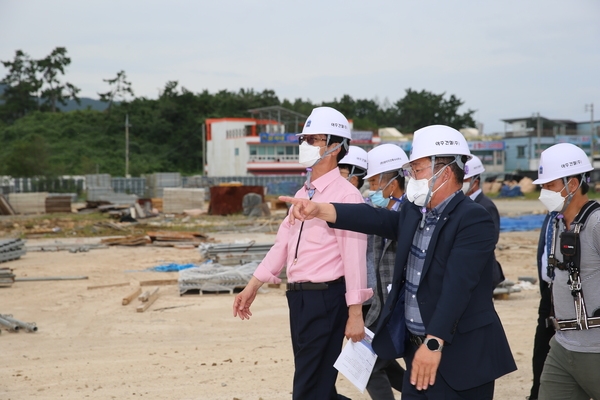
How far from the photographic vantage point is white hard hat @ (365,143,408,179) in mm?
5609

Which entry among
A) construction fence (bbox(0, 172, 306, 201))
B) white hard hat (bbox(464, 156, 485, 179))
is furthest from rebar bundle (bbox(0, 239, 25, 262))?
construction fence (bbox(0, 172, 306, 201))

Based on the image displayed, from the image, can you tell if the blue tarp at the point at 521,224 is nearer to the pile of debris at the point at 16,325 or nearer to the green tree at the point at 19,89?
the pile of debris at the point at 16,325

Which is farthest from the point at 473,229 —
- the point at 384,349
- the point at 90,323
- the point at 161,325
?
the point at 90,323

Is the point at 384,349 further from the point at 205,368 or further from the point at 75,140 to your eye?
the point at 75,140

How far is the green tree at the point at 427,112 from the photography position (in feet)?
333

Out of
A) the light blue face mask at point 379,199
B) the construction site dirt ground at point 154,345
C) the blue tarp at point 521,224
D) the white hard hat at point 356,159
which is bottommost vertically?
the blue tarp at point 521,224

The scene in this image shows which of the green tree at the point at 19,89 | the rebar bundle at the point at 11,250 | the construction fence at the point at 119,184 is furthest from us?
the green tree at the point at 19,89

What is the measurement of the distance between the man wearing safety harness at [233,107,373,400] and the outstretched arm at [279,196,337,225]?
2.09ft

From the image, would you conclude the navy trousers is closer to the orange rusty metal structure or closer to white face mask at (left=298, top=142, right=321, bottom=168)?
white face mask at (left=298, top=142, right=321, bottom=168)

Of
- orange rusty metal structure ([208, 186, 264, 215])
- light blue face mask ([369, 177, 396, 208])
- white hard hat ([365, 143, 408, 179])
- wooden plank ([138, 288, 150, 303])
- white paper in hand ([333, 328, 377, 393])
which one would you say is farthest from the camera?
orange rusty metal structure ([208, 186, 264, 215])

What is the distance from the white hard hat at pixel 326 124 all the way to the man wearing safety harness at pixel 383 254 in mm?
623

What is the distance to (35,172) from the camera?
52812mm

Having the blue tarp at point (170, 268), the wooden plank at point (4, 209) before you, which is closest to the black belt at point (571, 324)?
the blue tarp at point (170, 268)

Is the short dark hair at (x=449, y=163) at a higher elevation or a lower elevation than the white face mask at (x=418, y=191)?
higher
